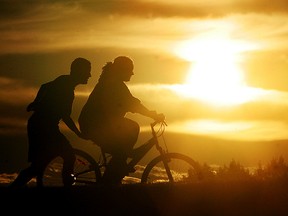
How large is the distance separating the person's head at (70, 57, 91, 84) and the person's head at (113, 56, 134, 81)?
58 cm

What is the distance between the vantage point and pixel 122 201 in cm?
1144

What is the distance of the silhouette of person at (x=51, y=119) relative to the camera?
42.9ft

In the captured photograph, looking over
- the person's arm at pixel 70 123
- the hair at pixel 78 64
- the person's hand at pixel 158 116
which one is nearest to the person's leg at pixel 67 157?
the person's arm at pixel 70 123

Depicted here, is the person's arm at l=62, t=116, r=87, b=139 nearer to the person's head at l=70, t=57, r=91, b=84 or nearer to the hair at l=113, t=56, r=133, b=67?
the person's head at l=70, t=57, r=91, b=84

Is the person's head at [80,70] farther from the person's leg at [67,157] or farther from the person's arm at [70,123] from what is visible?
the person's leg at [67,157]

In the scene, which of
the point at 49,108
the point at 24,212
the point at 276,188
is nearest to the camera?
the point at 24,212

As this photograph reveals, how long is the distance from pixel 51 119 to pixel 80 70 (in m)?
1.05

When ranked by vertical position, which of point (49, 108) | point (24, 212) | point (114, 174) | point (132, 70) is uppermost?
point (132, 70)

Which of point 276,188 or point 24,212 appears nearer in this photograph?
point 24,212

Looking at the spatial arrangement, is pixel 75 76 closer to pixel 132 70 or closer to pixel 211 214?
pixel 132 70

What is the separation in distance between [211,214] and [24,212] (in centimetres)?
294

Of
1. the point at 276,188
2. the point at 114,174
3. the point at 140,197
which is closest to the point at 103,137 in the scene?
the point at 114,174

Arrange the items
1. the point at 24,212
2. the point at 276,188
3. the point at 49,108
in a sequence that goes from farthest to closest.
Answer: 1. the point at 49,108
2. the point at 276,188
3. the point at 24,212

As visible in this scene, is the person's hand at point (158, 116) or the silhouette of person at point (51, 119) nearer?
the silhouette of person at point (51, 119)
